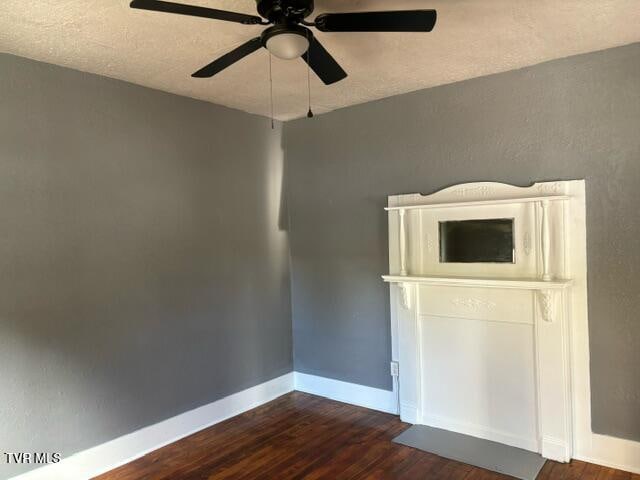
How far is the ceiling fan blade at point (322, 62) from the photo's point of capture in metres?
1.86

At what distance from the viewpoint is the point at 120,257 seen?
2889 mm

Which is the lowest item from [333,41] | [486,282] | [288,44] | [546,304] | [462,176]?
[546,304]

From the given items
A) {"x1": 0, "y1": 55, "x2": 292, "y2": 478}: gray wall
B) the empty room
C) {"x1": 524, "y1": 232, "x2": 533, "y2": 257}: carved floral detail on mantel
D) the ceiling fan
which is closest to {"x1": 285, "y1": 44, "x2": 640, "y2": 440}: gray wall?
the empty room

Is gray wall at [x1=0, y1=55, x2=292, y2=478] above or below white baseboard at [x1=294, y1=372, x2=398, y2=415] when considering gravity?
above

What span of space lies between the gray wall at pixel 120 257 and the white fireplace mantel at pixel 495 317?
1.25 meters

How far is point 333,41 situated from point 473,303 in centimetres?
185

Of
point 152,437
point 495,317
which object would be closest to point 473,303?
point 495,317

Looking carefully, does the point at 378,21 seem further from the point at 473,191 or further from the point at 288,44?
the point at 473,191

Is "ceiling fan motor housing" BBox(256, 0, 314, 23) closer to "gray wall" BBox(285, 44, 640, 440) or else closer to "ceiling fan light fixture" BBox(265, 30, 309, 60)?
"ceiling fan light fixture" BBox(265, 30, 309, 60)

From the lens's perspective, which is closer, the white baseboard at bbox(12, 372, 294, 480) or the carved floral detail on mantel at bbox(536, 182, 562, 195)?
the white baseboard at bbox(12, 372, 294, 480)

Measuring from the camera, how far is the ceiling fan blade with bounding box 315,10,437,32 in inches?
63.6

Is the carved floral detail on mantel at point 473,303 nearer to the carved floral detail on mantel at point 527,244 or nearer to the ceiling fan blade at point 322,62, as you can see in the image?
the carved floral detail on mantel at point 527,244

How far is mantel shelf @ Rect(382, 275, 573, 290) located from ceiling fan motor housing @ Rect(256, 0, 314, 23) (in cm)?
193

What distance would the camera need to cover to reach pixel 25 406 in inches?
97.1
